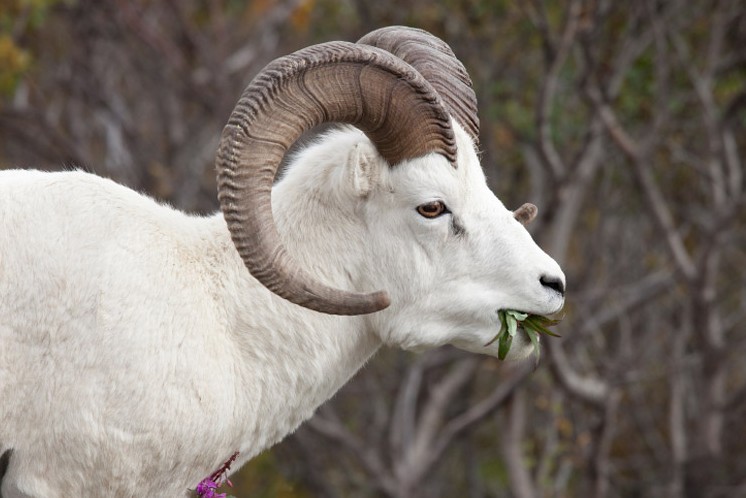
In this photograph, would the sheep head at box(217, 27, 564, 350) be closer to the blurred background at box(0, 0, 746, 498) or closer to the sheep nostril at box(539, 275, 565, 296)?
the sheep nostril at box(539, 275, 565, 296)

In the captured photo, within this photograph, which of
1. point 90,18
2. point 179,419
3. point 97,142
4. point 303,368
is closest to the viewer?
point 179,419

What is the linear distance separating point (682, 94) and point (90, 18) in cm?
710

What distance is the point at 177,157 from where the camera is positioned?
1485 cm

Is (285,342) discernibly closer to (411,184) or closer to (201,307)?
(201,307)

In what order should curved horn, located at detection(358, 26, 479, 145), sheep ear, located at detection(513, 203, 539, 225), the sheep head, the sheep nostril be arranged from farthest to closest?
curved horn, located at detection(358, 26, 479, 145), sheep ear, located at detection(513, 203, 539, 225), the sheep nostril, the sheep head

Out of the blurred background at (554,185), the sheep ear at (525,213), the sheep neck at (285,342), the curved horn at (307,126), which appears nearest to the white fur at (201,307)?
the sheep neck at (285,342)

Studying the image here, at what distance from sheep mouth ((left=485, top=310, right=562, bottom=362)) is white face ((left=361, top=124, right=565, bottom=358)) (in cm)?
3

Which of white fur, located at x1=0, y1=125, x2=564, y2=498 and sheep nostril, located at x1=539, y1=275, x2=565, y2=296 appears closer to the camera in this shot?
white fur, located at x1=0, y1=125, x2=564, y2=498

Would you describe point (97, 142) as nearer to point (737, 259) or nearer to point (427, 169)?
point (737, 259)

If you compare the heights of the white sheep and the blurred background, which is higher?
the blurred background

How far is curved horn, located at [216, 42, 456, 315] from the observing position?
16.5 feet

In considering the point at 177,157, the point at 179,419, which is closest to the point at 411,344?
the point at 179,419

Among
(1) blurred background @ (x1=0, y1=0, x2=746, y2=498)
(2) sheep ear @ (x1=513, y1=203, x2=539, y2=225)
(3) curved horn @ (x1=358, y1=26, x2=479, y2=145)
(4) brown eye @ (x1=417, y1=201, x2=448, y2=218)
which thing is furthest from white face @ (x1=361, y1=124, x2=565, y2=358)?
(1) blurred background @ (x1=0, y1=0, x2=746, y2=498)

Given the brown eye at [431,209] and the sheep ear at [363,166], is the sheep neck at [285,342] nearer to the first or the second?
the sheep ear at [363,166]
